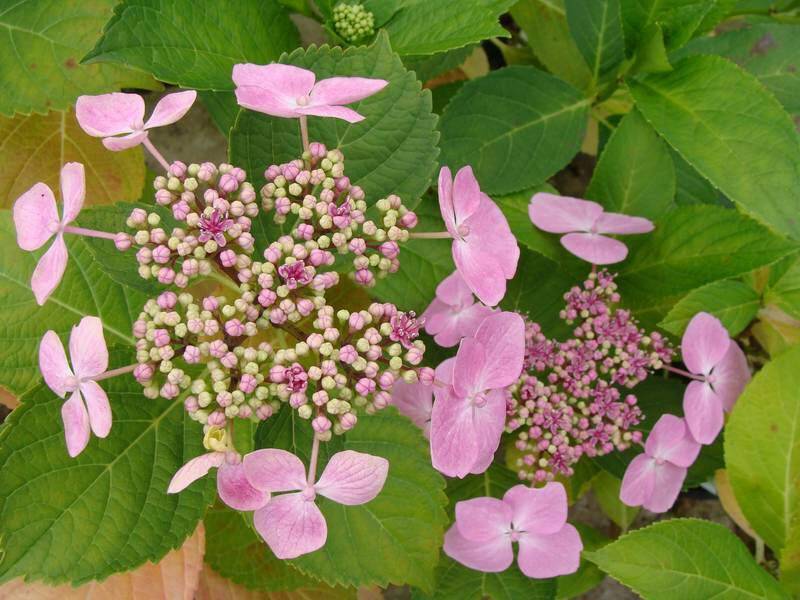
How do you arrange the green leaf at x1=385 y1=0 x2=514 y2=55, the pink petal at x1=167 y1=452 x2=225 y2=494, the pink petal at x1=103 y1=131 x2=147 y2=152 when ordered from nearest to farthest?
the pink petal at x1=167 y1=452 x2=225 y2=494 → the pink petal at x1=103 y1=131 x2=147 y2=152 → the green leaf at x1=385 y1=0 x2=514 y2=55

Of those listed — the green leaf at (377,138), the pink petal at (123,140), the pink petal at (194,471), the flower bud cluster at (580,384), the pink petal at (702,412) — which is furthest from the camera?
the pink petal at (702,412)

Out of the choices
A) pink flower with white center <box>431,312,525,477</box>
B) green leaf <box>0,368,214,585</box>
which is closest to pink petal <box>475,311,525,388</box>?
pink flower with white center <box>431,312,525,477</box>

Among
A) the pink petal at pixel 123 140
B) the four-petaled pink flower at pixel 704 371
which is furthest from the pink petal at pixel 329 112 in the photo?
the four-petaled pink flower at pixel 704 371

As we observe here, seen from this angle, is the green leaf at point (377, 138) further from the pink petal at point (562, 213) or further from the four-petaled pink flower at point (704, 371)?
the four-petaled pink flower at point (704, 371)

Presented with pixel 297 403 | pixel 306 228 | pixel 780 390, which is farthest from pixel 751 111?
pixel 297 403

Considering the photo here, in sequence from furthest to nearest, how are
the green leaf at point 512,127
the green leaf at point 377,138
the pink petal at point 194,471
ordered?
the green leaf at point 512,127
the green leaf at point 377,138
the pink petal at point 194,471

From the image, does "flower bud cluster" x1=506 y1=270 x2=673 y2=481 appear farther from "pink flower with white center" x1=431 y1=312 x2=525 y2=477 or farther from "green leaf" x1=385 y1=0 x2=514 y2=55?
"green leaf" x1=385 y1=0 x2=514 y2=55

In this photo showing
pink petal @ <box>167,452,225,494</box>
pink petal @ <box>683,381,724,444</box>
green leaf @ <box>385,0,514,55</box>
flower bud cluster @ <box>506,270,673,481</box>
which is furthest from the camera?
pink petal @ <box>683,381,724,444</box>

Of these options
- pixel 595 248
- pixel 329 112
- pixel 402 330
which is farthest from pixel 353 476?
pixel 595 248
